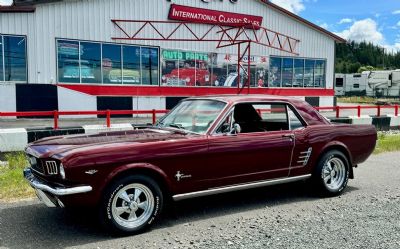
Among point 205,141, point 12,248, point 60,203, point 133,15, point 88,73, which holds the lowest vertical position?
point 12,248

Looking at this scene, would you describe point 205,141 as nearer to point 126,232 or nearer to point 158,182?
point 158,182

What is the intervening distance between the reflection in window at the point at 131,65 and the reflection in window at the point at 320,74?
1356 cm

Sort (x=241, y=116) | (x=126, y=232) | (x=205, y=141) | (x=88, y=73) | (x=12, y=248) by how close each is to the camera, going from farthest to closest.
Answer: (x=88, y=73), (x=241, y=116), (x=205, y=141), (x=126, y=232), (x=12, y=248)

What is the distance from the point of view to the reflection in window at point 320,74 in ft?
94.2

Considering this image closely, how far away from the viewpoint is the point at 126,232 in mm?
4465

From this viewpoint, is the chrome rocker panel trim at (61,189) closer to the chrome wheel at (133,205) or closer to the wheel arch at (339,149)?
the chrome wheel at (133,205)

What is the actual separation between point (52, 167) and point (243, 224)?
7.51 ft

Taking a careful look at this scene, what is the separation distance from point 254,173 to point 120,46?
1661 centimetres

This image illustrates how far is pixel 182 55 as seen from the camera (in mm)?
22875

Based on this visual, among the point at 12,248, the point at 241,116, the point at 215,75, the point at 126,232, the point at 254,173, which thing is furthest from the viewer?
the point at 215,75

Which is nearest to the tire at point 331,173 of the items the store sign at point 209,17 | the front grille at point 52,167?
the front grille at point 52,167

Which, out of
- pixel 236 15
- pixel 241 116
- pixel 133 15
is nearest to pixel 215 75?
pixel 236 15

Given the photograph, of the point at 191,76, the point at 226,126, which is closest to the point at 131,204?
the point at 226,126

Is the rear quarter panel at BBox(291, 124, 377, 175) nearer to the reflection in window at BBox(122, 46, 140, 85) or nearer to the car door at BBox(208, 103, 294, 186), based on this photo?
the car door at BBox(208, 103, 294, 186)
